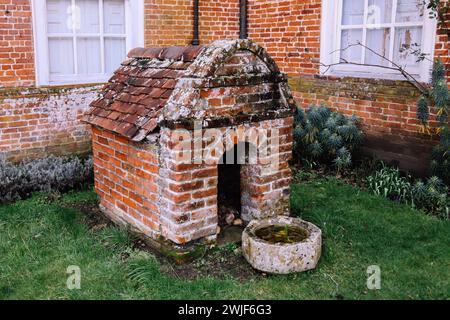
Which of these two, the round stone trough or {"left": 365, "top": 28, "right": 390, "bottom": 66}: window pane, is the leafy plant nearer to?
the round stone trough

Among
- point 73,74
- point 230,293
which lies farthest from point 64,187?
point 230,293

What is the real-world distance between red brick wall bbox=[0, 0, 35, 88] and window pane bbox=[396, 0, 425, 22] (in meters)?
5.33

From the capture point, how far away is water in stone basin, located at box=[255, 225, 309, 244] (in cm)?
428

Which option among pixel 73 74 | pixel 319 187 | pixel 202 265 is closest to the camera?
pixel 202 265

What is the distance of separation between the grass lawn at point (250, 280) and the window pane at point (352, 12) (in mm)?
3163

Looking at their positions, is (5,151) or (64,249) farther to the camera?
(5,151)

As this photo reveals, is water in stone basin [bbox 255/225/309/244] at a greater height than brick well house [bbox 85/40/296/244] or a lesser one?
lesser

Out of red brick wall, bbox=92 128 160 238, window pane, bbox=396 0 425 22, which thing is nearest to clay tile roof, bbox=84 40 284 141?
red brick wall, bbox=92 128 160 238

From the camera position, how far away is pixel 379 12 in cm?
700

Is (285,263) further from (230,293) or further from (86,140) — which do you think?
(86,140)

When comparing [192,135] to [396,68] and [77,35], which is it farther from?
→ [77,35]

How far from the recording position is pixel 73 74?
293 inches
